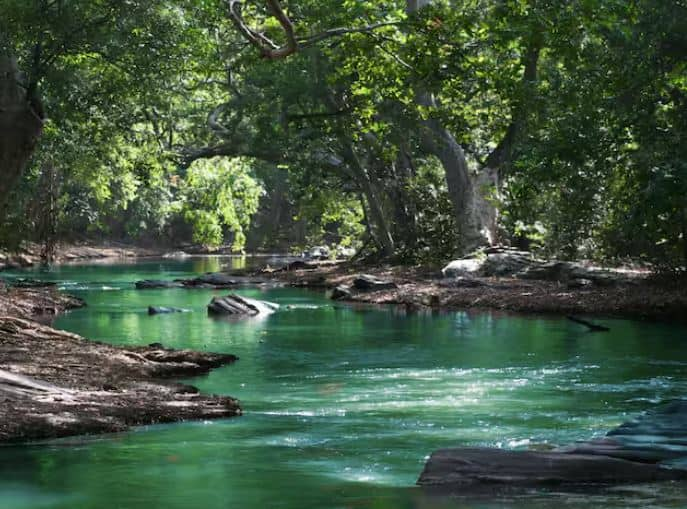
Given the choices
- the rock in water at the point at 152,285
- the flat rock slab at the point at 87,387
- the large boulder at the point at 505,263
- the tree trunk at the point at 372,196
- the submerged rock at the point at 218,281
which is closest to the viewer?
the flat rock slab at the point at 87,387

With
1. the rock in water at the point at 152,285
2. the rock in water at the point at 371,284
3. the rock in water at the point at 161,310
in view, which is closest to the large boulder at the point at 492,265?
the rock in water at the point at 371,284

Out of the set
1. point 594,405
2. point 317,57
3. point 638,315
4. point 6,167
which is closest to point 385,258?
point 317,57

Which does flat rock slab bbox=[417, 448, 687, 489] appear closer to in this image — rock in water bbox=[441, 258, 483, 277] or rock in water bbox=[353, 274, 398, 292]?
rock in water bbox=[353, 274, 398, 292]

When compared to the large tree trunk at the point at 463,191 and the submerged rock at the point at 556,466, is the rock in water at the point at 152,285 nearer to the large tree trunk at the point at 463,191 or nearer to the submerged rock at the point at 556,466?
the large tree trunk at the point at 463,191

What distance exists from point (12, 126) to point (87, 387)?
7.14 meters

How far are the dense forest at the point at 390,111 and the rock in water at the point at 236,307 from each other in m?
5.09

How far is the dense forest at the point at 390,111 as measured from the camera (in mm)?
17609

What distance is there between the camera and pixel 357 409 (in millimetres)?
12609

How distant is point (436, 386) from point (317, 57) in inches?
797

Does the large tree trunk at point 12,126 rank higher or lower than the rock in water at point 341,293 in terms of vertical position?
higher

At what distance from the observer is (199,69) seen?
23.2 metres

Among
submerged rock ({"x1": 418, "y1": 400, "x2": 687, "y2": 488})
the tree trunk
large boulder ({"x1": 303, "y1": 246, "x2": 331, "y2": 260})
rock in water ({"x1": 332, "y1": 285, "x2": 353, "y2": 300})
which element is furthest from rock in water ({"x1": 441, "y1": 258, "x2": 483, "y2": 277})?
large boulder ({"x1": 303, "y1": 246, "x2": 331, "y2": 260})

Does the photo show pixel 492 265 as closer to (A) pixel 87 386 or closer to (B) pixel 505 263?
(B) pixel 505 263

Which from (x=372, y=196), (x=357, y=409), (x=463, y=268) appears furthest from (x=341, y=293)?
(x=357, y=409)
